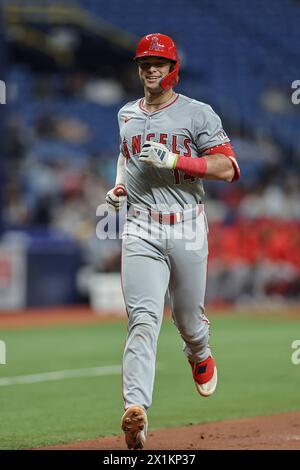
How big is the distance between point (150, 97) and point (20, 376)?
3.88 meters

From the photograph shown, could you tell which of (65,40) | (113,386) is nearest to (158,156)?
(113,386)

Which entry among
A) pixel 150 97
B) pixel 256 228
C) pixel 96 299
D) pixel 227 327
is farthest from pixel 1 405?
Result: pixel 256 228

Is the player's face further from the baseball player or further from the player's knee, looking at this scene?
the player's knee

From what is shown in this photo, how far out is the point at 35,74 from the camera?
2222cm

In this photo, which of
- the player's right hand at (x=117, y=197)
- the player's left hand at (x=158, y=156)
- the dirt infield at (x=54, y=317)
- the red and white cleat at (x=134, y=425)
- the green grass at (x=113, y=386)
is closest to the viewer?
the red and white cleat at (x=134, y=425)

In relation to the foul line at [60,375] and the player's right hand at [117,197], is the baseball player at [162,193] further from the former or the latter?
the foul line at [60,375]

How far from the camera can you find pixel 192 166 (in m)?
5.06

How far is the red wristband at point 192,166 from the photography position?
16.5 ft

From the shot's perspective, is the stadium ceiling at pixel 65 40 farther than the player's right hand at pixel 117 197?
Yes

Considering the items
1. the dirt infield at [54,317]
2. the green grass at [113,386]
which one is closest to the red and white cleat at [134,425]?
the green grass at [113,386]

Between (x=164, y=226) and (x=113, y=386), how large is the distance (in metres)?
3.00

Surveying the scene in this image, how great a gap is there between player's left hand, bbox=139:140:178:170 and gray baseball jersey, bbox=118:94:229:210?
255 millimetres

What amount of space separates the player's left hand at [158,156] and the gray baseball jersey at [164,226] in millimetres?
257

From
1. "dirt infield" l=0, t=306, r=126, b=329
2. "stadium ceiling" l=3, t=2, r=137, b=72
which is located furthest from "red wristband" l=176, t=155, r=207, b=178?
"stadium ceiling" l=3, t=2, r=137, b=72
